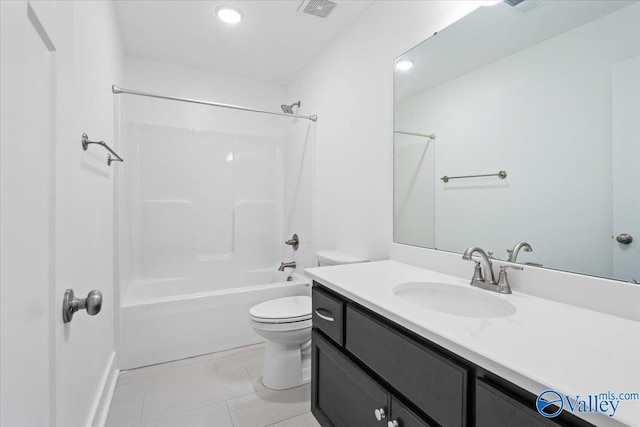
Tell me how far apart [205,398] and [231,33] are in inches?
102

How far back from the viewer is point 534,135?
3.57 feet

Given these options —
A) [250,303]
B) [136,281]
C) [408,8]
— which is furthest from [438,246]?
[136,281]

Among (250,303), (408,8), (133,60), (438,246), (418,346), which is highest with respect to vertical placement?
(133,60)

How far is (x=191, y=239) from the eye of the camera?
3016 mm

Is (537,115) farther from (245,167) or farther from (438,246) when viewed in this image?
(245,167)

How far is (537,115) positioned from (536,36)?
298 mm

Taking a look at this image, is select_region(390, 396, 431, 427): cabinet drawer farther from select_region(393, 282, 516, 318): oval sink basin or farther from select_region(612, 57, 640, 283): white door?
select_region(612, 57, 640, 283): white door

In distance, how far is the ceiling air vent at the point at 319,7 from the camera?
6.39 ft

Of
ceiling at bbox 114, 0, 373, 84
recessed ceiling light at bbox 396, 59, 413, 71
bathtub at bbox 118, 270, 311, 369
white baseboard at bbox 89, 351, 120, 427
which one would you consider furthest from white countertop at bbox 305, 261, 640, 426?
ceiling at bbox 114, 0, 373, 84

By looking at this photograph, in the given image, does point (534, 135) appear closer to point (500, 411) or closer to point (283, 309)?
point (500, 411)

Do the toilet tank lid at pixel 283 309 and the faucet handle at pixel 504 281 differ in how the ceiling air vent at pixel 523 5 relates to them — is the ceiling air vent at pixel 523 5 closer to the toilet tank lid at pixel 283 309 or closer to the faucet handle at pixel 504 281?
the faucet handle at pixel 504 281

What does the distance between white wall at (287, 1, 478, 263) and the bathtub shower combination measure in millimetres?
450

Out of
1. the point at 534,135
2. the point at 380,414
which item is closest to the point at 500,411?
the point at 380,414

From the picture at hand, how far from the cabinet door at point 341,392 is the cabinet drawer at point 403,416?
0.12 ft
